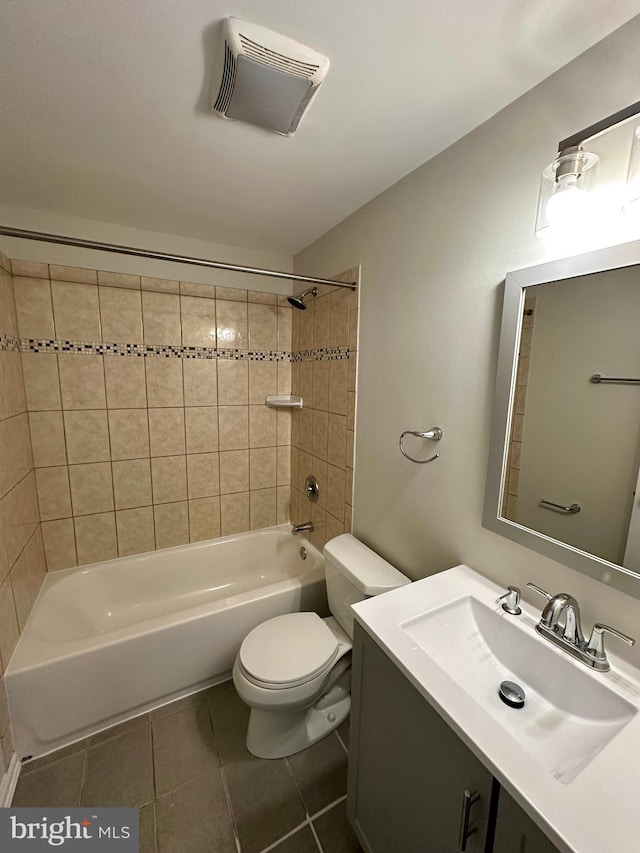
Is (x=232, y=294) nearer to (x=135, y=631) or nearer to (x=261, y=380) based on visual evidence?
(x=261, y=380)

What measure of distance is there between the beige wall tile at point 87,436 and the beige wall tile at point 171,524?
1.57ft

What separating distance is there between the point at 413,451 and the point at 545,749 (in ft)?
2.91

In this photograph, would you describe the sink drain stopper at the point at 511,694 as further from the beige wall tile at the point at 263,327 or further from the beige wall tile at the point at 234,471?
the beige wall tile at the point at 263,327

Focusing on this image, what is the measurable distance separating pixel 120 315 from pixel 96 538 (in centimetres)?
131

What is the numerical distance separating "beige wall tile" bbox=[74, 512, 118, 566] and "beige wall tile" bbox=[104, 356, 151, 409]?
2.20ft

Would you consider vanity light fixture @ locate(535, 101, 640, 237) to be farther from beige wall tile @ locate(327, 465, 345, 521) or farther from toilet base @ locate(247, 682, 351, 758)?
toilet base @ locate(247, 682, 351, 758)

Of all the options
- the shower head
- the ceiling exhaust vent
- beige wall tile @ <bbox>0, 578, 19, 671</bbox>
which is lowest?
beige wall tile @ <bbox>0, 578, 19, 671</bbox>

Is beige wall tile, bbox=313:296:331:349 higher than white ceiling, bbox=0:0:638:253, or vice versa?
white ceiling, bbox=0:0:638:253

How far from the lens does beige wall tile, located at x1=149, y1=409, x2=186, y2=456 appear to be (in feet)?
6.84

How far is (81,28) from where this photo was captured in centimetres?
77

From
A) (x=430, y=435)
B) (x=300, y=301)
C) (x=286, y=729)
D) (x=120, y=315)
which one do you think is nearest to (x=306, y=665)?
(x=286, y=729)

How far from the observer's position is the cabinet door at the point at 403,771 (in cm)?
69

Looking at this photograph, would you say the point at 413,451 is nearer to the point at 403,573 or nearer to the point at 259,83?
the point at 403,573

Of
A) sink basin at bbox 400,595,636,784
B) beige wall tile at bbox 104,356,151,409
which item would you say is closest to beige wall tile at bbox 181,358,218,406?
beige wall tile at bbox 104,356,151,409
